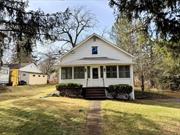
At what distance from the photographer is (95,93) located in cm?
2705

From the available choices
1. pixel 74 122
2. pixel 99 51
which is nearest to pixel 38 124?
pixel 74 122

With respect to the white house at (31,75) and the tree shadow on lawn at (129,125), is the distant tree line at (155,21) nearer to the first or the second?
the tree shadow on lawn at (129,125)

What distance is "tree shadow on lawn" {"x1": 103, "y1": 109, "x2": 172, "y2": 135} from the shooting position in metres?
11.8

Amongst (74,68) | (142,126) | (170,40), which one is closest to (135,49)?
(74,68)

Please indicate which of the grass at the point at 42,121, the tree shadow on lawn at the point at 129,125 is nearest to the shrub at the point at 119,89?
the grass at the point at 42,121

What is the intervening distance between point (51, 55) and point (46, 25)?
40.0m

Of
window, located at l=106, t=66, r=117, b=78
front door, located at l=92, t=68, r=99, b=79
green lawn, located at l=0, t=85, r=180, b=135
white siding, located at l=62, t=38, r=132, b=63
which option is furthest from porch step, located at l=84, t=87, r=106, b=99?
green lawn, located at l=0, t=85, r=180, b=135

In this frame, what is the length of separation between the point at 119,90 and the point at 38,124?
48.5 ft

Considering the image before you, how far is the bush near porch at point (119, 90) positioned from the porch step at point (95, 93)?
765mm

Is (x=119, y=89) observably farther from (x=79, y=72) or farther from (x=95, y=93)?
(x=79, y=72)

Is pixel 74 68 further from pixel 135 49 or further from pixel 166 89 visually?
pixel 166 89

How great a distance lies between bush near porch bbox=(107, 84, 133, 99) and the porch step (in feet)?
2.51

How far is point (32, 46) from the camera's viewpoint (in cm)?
1193

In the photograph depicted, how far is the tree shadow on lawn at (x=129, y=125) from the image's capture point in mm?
11756
